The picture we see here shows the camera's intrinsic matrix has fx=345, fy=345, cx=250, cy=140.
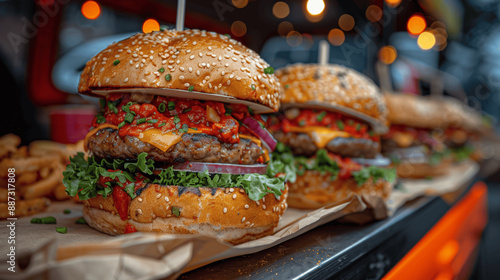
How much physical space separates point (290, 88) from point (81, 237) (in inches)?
87.7

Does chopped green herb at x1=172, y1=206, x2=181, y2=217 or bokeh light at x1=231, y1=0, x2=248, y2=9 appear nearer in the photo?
chopped green herb at x1=172, y1=206, x2=181, y2=217

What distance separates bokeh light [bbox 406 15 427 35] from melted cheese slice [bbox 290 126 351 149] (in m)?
6.54

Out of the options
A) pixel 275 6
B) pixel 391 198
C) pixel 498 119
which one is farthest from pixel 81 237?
pixel 498 119

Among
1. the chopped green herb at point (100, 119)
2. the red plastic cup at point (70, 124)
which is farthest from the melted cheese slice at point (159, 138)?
the red plastic cup at point (70, 124)

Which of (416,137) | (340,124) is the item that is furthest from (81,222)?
(416,137)

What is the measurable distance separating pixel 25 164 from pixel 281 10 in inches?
230

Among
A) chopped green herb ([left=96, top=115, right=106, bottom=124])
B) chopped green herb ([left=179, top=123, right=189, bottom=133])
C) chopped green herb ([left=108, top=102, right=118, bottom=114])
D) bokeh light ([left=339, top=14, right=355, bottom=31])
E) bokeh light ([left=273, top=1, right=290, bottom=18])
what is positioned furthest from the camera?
bokeh light ([left=339, top=14, right=355, bottom=31])

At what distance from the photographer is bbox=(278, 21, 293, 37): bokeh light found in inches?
310

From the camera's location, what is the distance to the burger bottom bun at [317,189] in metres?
3.12

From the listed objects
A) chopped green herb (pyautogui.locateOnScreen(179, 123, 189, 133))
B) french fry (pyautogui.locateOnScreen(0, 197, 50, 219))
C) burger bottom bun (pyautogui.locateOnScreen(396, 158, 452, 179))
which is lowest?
burger bottom bun (pyautogui.locateOnScreen(396, 158, 452, 179))

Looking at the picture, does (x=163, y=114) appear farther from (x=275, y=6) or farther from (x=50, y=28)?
(x=275, y=6)

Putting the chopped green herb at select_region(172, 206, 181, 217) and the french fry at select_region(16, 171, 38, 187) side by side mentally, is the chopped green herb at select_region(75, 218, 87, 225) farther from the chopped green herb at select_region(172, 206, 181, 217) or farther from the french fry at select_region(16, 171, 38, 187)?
the chopped green herb at select_region(172, 206, 181, 217)

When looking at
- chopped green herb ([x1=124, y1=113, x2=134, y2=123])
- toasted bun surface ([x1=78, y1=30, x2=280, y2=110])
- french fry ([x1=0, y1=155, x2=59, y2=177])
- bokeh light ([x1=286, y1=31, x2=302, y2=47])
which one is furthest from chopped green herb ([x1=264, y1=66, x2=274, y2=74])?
bokeh light ([x1=286, y1=31, x2=302, y2=47])

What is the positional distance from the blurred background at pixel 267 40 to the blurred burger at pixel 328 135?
0.63 meters
